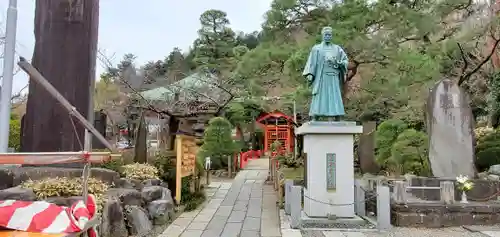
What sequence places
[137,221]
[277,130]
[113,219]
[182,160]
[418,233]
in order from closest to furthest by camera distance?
[113,219] → [137,221] → [418,233] → [182,160] → [277,130]

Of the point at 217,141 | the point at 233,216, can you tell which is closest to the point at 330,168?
the point at 233,216

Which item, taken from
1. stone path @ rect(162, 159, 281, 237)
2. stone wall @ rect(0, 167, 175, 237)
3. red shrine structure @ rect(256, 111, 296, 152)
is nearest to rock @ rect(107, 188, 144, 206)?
stone wall @ rect(0, 167, 175, 237)

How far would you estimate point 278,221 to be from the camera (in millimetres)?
8398

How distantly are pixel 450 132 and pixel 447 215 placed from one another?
2.23 m

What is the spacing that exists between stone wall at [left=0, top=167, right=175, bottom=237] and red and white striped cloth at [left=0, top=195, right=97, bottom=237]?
193 cm

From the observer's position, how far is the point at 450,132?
29.8ft

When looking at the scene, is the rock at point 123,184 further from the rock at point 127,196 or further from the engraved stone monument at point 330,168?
the engraved stone monument at point 330,168

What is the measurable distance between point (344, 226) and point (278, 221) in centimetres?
143

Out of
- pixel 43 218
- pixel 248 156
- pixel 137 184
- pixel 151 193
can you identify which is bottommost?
pixel 151 193

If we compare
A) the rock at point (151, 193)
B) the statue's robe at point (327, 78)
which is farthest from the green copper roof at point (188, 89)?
the rock at point (151, 193)

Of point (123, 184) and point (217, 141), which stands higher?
point (217, 141)

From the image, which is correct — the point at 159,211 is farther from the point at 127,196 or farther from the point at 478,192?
the point at 478,192

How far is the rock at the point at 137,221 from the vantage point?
6.63 metres

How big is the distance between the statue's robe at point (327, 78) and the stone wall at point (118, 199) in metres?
3.78
